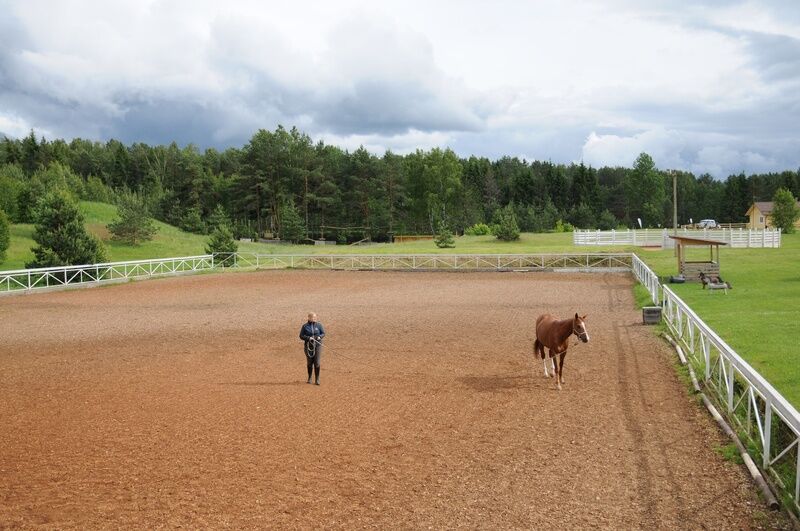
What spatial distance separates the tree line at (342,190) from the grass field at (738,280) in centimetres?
811

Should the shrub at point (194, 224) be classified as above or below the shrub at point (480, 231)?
above

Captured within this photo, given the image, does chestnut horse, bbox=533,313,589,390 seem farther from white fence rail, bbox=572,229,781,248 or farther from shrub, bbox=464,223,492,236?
shrub, bbox=464,223,492,236

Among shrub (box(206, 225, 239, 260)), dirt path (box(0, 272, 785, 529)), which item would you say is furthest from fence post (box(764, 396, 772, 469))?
shrub (box(206, 225, 239, 260))

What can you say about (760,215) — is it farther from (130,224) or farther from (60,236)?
(60,236)

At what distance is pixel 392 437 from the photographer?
10727mm

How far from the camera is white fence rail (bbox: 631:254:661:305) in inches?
967

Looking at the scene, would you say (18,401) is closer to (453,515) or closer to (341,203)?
(453,515)

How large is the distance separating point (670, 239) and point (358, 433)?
5592cm

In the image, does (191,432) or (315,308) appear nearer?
(191,432)

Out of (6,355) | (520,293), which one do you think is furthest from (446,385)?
(520,293)

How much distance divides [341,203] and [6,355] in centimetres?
7349

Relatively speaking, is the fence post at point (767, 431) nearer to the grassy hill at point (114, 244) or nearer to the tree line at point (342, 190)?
the grassy hill at point (114, 244)

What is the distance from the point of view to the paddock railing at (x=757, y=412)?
7.86m

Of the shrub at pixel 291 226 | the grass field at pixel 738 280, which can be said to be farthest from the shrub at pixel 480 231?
the shrub at pixel 291 226
